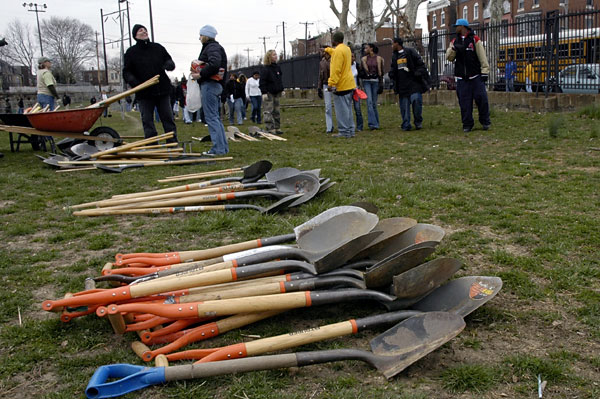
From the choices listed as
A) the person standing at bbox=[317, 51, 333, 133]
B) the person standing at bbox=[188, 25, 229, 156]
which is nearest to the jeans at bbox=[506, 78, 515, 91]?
the person standing at bbox=[317, 51, 333, 133]

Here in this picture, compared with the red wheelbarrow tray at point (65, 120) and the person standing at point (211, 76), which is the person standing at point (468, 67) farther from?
the red wheelbarrow tray at point (65, 120)

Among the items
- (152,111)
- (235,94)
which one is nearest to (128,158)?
(152,111)

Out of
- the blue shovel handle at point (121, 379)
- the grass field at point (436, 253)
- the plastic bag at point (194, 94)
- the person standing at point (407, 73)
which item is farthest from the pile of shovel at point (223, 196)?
the person standing at point (407, 73)

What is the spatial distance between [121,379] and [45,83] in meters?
12.5

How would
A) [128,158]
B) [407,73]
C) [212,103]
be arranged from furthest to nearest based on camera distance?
[407,73]
[212,103]
[128,158]

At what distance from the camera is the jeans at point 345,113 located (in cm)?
1117

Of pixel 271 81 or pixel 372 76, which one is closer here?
pixel 372 76

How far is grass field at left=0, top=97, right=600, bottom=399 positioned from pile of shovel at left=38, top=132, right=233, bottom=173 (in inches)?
7.6

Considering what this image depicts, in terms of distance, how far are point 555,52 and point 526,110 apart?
1.65 metres

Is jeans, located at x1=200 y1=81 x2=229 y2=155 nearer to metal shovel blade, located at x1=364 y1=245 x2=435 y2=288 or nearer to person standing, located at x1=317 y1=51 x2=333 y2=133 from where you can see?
person standing, located at x1=317 y1=51 x2=333 y2=133

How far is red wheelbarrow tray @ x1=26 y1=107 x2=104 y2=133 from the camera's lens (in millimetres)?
8977

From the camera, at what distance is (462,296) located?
2.96 m

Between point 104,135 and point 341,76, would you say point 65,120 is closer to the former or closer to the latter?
point 104,135

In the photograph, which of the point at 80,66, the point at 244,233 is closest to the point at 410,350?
the point at 244,233
